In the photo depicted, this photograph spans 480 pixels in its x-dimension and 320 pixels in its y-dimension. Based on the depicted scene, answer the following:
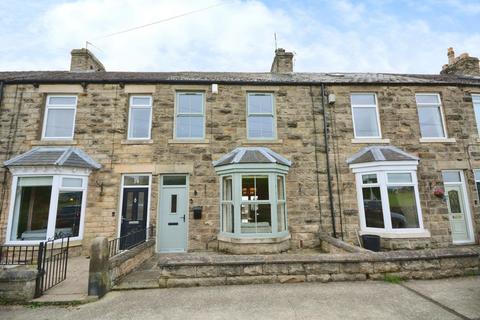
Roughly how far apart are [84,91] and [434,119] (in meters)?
13.9

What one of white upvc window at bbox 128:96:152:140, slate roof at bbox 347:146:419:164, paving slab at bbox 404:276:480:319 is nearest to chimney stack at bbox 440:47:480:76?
slate roof at bbox 347:146:419:164

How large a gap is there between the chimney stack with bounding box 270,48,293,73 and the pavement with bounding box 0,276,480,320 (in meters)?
10.0

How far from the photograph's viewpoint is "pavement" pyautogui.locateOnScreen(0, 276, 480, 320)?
3896mm

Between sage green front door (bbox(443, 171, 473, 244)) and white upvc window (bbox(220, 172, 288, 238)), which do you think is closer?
white upvc window (bbox(220, 172, 288, 238))

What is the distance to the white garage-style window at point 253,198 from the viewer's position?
7.98m

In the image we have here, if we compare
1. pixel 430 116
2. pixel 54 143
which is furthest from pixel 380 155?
pixel 54 143

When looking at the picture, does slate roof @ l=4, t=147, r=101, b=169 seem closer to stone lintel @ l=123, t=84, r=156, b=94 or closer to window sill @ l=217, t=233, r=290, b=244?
stone lintel @ l=123, t=84, r=156, b=94

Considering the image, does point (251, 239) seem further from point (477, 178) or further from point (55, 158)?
point (477, 178)

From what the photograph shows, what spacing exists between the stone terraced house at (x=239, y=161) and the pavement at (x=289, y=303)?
122 inches

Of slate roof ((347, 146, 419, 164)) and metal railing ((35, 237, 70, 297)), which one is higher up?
slate roof ((347, 146, 419, 164))

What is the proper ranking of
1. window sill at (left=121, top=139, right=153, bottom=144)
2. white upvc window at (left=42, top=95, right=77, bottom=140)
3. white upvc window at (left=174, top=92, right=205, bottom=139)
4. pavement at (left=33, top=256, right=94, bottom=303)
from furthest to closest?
white upvc window at (left=174, top=92, right=205, bottom=139)
white upvc window at (left=42, top=95, right=77, bottom=140)
window sill at (left=121, top=139, right=153, bottom=144)
pavement at (left=33, top=256, right=94, bottom=303)

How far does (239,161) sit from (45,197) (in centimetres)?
655

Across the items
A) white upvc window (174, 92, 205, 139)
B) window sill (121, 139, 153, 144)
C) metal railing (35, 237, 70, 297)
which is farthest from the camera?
white upvc window (174, 92, 205, 139)

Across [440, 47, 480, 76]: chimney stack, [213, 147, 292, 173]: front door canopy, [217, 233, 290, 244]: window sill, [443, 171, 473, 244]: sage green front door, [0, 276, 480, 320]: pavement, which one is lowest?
[0, 276, 480, 320]: pavement
